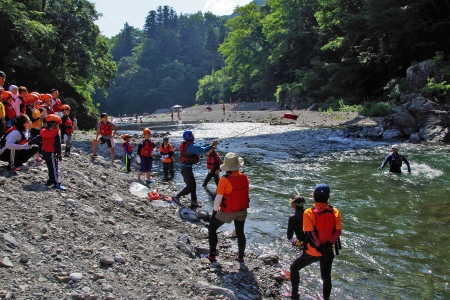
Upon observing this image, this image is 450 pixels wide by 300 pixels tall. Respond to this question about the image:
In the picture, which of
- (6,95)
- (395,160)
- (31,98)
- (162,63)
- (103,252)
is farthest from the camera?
(162,63)

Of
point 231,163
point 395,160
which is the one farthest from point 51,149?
point 395,160

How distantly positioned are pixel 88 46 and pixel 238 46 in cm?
4384

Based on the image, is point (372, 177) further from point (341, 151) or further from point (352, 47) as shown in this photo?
point (352, 47)

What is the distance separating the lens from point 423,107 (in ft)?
75.8

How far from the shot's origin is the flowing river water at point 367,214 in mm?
6102

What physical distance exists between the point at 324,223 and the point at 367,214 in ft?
16.8

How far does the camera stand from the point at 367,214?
372 inches

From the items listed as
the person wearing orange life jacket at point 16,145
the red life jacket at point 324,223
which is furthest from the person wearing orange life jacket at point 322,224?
the person wearing orange life jacket at point 16,145

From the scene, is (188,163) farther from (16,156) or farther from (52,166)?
(16,156)

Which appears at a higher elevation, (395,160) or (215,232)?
(395,160)

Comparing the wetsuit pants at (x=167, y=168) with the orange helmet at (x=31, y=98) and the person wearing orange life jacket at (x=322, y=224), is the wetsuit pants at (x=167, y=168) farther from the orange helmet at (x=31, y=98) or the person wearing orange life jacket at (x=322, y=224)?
the person wearing orange life jacket at (x=322, y=224)

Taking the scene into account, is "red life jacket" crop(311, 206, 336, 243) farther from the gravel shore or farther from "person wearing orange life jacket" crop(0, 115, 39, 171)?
"person wearing orange life jacket" crop(0, 115, 39, 171)

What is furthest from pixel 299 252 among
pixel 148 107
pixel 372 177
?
pixel 148 107

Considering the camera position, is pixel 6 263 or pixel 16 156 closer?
pixel 6 263
